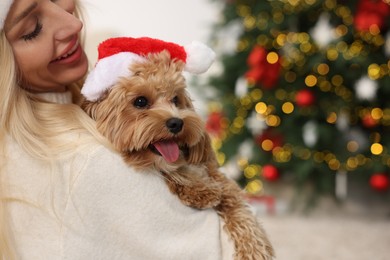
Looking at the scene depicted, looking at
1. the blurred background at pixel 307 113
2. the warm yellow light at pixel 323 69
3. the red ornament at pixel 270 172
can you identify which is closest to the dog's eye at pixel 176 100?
the blurred background at pixel 307 113

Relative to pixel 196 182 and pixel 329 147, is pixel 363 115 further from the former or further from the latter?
pixel 196 182

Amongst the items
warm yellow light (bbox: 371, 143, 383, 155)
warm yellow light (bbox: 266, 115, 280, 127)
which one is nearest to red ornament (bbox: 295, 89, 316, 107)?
warm yellow light (bbox: 266, 115, 280, 127)

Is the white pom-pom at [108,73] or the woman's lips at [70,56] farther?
the woman's lips at [70,56]

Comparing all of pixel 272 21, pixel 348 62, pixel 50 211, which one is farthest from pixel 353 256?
pixel 50 211

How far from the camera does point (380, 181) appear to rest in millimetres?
3555

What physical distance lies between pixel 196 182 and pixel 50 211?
0.31 m

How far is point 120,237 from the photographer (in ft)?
3.99

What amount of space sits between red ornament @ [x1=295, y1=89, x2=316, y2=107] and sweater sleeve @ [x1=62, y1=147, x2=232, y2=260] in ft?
7.85

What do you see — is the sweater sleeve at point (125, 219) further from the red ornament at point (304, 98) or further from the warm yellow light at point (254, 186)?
the warm yellow light at point (254, 186)

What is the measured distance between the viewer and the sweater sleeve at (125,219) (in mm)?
1184

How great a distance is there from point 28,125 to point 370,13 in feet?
8.51

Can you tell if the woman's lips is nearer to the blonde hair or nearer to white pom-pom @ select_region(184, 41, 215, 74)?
the blonde hair

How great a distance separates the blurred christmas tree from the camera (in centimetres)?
356

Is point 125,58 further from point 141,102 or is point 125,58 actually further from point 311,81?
point 311,81
